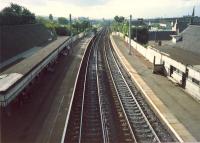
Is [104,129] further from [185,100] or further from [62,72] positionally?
[62,72]

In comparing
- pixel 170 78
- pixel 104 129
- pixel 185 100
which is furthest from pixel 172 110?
pixel 170 78

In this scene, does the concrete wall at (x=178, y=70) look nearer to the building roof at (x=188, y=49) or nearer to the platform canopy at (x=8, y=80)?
the building roof at (x=188, y=49)

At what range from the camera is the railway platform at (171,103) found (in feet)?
60.3

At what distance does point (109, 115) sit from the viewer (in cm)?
2177

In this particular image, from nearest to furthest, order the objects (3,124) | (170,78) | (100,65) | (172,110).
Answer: (3,124)
(172,110)
(170,78)
(100,65)

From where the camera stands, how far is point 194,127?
62.4 ft

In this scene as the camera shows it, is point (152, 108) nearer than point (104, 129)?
No

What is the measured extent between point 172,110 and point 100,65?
2250 cm

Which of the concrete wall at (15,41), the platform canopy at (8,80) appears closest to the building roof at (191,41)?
the platform canopy at (8,80)

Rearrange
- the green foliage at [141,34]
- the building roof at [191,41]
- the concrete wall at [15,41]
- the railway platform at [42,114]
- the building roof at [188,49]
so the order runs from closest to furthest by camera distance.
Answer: the railway platform at [42,114]
the building roof at [188,49]
the concrete wall at [15,41]
the building roof at [191,41]
the green foliage at [141,34]

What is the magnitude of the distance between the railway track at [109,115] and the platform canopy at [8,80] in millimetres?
4643

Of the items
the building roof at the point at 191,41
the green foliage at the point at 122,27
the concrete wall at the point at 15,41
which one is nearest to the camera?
the concrete wall at the point at 15,41

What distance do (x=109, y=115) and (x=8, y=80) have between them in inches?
304

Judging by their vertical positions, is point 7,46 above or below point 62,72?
above
